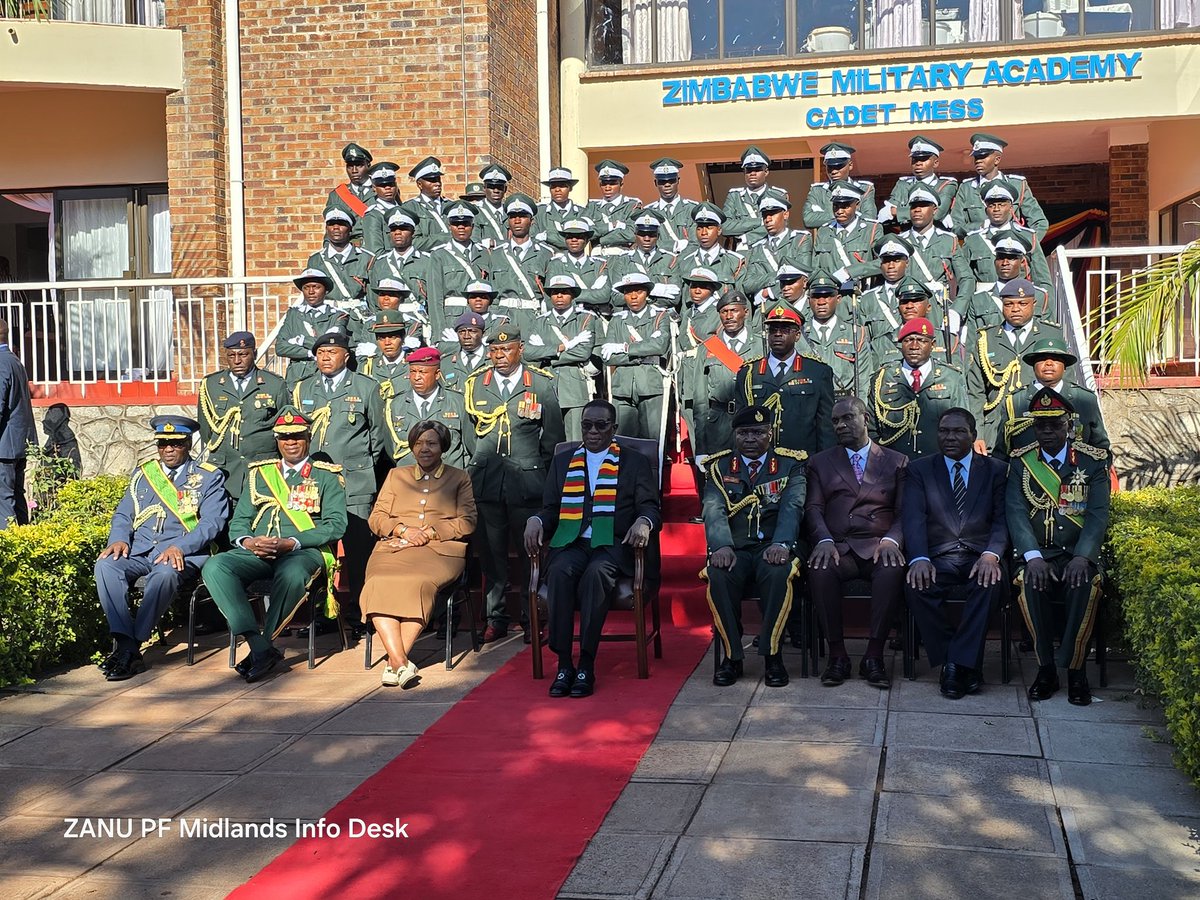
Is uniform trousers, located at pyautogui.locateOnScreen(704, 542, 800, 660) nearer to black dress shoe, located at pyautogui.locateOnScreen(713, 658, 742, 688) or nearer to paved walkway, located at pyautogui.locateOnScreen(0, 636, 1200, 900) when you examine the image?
black dress shoe, located at pyautogui.locateOnScreen(713, 658, 742, 688)

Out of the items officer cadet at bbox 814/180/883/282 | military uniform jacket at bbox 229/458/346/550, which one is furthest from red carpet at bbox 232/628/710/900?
officer cadet at bbox 814/180/883/282

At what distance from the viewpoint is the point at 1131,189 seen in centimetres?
1634

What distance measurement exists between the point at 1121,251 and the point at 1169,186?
5.92m

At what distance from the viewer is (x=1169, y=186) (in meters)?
15.6

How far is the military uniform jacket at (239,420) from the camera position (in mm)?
9234

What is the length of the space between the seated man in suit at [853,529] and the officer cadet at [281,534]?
300 centimetres

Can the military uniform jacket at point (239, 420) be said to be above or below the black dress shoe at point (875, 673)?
above

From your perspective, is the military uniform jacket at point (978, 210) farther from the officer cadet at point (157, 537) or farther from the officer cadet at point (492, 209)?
the officer cadet at point (157, 537)

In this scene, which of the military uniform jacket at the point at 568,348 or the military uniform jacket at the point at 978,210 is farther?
the military uniform jacket at the point at 978,210

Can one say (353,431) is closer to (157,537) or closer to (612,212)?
(157,537)

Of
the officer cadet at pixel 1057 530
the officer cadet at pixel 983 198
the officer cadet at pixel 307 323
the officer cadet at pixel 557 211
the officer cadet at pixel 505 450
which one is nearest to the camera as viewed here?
the officer cadet at pixel 1057 530

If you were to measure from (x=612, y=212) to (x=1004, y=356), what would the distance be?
13.2ft

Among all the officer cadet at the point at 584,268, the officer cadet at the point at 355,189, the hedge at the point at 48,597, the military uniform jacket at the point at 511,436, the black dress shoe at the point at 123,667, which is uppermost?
the officer cadet at the point at 355,189

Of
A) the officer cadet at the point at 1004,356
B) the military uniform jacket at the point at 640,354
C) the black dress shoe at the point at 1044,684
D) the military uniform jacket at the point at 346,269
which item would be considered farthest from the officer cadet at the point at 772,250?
the black dress shoe at the point at 1044,684
